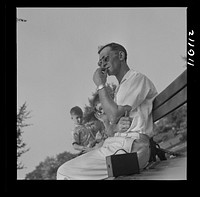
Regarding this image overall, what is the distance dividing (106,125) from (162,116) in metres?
0.30

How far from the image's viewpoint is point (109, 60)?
85.1 inches

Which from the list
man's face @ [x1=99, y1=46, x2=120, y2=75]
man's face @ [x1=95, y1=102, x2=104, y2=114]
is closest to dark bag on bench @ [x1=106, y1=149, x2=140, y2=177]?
man's face @ [x1=95, y1=102, x2=104, y2=114]

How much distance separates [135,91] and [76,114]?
1.09 ft

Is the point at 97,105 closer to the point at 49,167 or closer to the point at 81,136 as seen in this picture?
the point at 81,136

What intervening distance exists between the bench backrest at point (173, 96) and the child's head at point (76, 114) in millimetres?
398

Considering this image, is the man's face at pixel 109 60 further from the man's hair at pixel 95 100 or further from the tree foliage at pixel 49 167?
the tree foliage at pixel 49 167

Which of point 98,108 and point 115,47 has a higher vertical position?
point 115,47

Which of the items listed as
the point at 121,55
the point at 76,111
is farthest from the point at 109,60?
the point at 76,111

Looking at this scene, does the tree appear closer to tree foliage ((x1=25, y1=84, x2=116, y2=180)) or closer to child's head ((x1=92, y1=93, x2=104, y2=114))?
tree foliage ((x1=25, y1=84, x2=116, y2=180))

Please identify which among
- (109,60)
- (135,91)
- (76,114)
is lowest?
(76,114)

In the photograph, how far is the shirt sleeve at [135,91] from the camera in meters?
2.13
